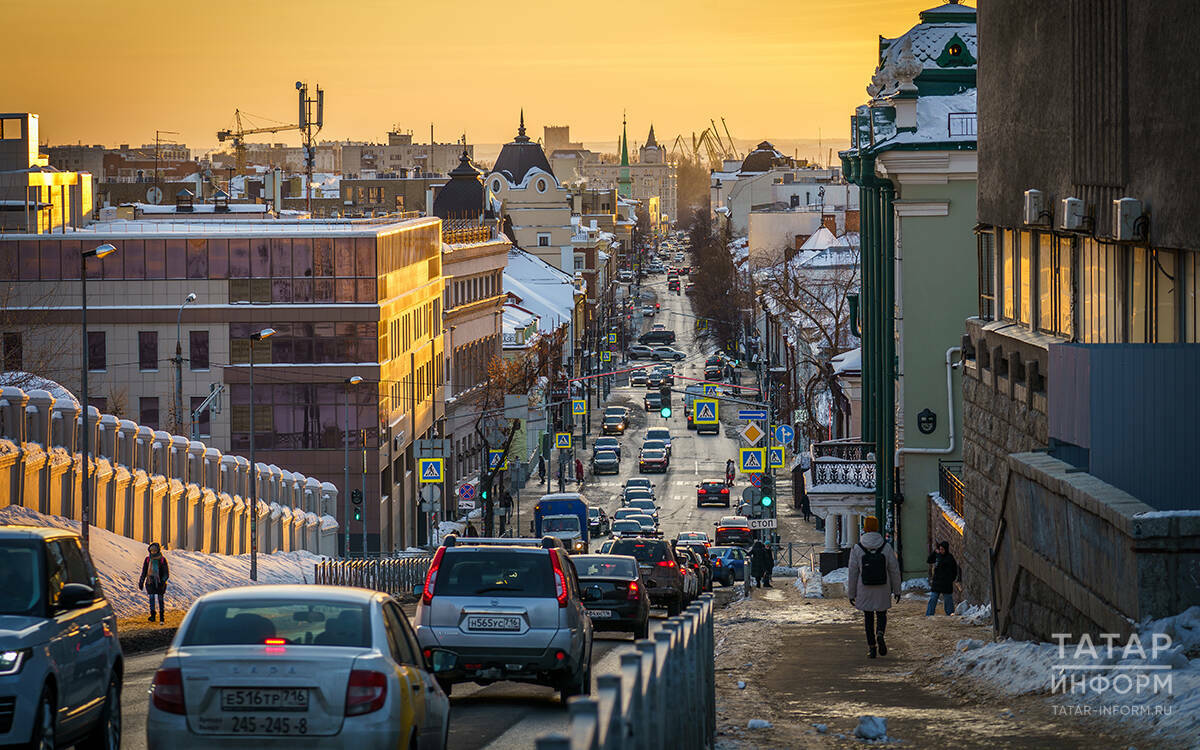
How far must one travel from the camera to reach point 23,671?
11.7 meters

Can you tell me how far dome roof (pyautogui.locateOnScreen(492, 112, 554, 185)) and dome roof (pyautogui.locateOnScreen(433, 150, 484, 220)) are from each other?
4526cm

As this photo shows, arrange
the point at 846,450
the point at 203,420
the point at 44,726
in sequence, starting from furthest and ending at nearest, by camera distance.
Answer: the point at 203,420 < the point at 846,450 < the point at 44,726

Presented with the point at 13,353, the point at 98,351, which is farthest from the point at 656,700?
the point at 13,353

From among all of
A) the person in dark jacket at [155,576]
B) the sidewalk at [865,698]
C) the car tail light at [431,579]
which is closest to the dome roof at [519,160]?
the person in dark jacket at [155,576]

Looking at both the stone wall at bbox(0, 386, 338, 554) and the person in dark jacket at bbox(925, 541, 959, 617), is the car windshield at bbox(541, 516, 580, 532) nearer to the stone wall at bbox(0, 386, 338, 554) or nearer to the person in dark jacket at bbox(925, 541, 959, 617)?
the stone wall at bbox(0, 386, 338, 554)

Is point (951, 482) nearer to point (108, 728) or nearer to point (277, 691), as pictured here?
point (108, 728)

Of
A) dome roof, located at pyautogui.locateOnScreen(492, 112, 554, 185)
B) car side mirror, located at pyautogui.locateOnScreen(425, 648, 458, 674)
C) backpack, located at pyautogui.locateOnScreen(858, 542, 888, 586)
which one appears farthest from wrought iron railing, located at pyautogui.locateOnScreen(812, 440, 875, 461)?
dome roof, located at pyautogui.locateOnScreen(492, 112, 554, 185)

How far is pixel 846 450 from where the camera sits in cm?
5025

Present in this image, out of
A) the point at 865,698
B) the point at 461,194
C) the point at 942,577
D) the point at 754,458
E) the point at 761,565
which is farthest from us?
the point at 461,194

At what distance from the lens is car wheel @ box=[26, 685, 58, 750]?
11711 mm

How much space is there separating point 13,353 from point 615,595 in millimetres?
59485

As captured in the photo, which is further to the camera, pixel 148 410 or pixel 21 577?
pixel 148 410

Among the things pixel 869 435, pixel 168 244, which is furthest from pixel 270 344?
pixel 869 435

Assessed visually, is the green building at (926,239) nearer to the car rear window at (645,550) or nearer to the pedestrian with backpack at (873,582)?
the car rear window at (645,550)
